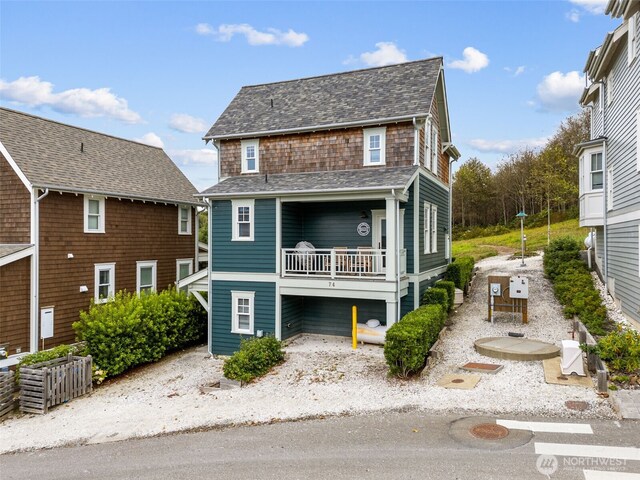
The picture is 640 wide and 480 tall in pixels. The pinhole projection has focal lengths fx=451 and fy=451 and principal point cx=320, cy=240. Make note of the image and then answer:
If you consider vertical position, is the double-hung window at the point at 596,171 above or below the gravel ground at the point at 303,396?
above

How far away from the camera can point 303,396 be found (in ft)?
34.1

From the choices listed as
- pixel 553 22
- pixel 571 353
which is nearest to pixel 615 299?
pixel 571 353

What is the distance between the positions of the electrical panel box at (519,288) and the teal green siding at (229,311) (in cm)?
817

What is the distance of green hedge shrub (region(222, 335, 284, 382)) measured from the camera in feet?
39.1

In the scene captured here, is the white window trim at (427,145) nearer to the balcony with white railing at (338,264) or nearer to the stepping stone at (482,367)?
the balcony with white railing at (338,264)

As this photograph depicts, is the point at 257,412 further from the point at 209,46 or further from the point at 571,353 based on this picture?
the point at 209,46

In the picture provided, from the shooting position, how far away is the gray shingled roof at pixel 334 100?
16.5 metres

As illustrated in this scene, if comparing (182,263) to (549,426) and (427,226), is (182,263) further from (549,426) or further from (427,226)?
(549,426)

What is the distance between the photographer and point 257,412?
379 inches

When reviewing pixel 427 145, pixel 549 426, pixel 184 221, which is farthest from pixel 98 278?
pixel 549 426

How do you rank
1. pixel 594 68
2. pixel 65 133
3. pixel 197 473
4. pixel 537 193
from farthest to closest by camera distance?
pixel 537 193, pixel 65 133, pixel 594 68, pixel 197 473

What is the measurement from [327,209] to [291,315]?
418cm

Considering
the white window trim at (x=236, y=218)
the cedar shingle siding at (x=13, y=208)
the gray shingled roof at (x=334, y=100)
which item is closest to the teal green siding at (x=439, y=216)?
the gray shingled roof at (x=334, y=100)

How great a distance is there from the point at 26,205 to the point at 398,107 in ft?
44.1
